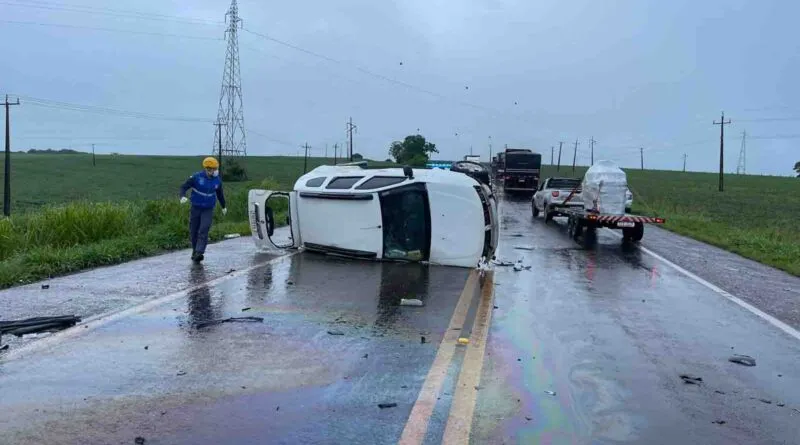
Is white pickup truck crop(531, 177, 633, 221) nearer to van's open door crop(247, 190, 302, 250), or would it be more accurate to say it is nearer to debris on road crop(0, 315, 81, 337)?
van's open door crop(247, 190, 302, 250)

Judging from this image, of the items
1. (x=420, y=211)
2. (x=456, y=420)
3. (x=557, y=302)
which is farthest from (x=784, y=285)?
(x=456, y=420)

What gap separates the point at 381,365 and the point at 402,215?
585 cm

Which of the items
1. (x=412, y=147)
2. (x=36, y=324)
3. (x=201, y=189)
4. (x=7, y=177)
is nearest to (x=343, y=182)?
(x=201, y=189)

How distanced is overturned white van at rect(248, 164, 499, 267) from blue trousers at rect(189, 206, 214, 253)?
160 cm

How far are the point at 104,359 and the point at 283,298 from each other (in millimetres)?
3031

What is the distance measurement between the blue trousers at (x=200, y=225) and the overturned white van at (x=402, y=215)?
1595 millimetres

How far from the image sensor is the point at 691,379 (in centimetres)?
579

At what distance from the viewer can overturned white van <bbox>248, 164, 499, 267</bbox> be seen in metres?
11.2

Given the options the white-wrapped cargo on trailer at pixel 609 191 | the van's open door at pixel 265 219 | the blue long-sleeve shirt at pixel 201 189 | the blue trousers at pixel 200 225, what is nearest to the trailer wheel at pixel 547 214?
the white-wrapped cargo on trailer at pixel 609 191

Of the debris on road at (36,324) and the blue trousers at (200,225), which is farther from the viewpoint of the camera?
the blue trousers at (200,225)

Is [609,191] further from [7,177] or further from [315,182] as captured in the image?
[7,177]

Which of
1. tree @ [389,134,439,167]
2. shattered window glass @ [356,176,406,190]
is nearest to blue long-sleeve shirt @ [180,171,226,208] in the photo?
shattered window glass @ [356,176,406,190]

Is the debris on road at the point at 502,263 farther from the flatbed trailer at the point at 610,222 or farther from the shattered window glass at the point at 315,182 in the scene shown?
the flatbed trailer at the point at 610,222

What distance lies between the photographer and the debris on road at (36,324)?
21.5 ft
